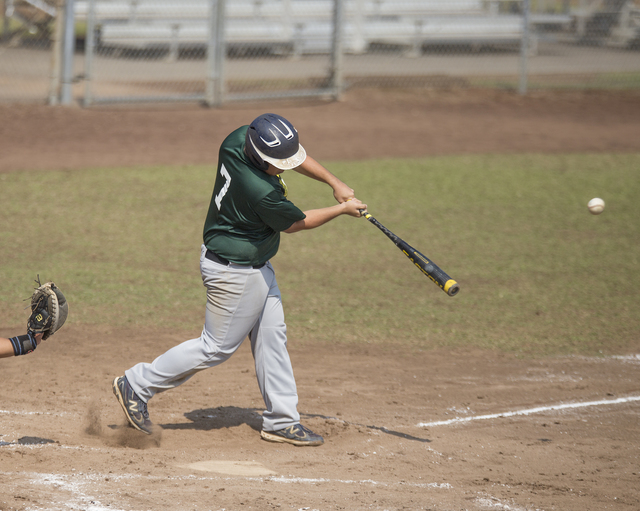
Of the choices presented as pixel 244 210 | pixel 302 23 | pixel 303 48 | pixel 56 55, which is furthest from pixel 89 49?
pixel 244 210

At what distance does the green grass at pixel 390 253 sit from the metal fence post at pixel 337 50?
3549 mm

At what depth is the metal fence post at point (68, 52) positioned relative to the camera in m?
11.9

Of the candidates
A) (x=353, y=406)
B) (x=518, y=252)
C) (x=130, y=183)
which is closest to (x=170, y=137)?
(x=130, y=183)

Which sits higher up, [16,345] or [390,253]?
[16,345]

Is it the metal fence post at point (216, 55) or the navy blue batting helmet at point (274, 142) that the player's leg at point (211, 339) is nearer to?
the navy blue batting helmet at point (274, 142)

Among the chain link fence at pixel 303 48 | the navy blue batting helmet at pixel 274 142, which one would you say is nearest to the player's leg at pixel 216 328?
the navy blue batting helmet at pixel 274 142

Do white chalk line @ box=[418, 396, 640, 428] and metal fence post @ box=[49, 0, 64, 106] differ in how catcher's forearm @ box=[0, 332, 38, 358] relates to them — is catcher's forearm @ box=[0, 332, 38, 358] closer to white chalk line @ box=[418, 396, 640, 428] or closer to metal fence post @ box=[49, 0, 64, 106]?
white chalk line @ box=[418, 396, 640, 428]

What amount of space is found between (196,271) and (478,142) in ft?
22.5

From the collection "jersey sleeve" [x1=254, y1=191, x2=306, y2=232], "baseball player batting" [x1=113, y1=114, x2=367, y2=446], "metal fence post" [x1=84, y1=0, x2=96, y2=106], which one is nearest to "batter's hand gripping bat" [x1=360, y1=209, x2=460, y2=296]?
"baseball player batting" [x1=113, y1=114, x2=367, y2=446]

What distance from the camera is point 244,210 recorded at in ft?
13.3

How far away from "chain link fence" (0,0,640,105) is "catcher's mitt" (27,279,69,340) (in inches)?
361

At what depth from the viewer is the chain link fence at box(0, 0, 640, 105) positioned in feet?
43.9

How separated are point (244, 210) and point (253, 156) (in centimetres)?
29

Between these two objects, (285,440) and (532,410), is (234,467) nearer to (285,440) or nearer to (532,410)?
(285,440)
